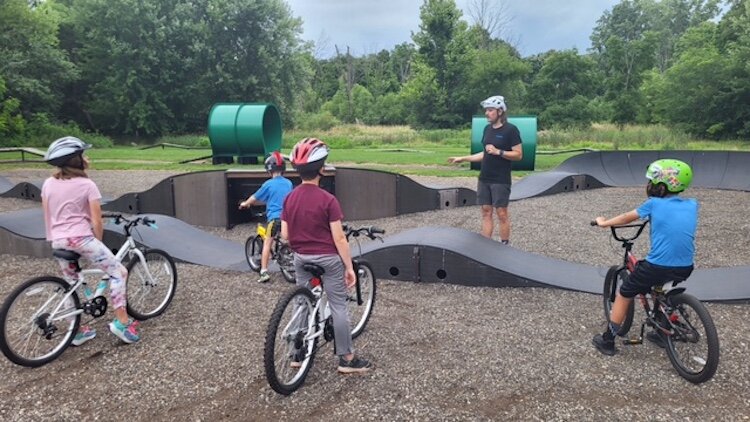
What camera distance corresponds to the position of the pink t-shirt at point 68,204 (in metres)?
4.22

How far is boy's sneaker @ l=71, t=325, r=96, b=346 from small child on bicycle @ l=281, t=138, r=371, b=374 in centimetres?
204

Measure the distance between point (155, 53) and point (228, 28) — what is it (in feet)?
19.3

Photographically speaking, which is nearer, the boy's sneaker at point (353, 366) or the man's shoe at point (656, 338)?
the boy's sneaker at point (353, 366)

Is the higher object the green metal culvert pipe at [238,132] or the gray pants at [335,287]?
the green metal culvert pipe at [238,132]

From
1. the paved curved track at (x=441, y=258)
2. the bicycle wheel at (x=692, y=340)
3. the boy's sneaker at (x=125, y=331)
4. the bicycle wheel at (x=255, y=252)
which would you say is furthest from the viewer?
the bicycle wheel at (x=255, y=252)

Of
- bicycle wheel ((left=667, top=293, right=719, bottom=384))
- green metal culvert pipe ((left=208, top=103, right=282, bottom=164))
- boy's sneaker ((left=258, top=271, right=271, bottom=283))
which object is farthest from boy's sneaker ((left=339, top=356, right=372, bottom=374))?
green metal culvert pipe ((left=208, top=103, right=282, bottom=164))

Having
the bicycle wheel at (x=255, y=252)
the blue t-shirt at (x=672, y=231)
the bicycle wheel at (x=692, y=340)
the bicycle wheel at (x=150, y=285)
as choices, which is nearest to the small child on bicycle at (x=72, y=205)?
the bicycle wheel at (x=150, y=285)

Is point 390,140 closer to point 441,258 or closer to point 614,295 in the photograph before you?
point 441,258

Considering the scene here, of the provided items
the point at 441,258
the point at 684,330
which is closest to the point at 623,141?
the point at 441,258

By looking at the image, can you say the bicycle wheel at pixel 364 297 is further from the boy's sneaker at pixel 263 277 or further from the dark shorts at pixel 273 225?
the dark shorts at pixel 273 225

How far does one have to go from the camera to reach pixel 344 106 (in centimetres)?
6297

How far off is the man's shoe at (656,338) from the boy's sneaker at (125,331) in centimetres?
412

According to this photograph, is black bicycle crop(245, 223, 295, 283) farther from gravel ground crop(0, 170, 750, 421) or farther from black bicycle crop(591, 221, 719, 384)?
black bicycle crop(591, 221, 719, 384)

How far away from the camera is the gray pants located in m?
3.73
